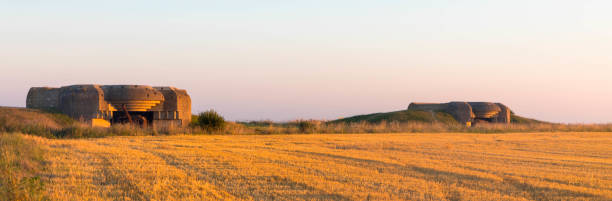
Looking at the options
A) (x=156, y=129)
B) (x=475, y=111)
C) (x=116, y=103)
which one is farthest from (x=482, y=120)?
(x=116, y=103)

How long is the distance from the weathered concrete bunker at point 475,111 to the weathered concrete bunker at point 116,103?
2374 centimetres

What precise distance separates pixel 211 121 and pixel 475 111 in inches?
1046

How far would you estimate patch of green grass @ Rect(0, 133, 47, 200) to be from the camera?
6.94 metres

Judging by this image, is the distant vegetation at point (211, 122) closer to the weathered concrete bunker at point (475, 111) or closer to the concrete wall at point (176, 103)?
the concrete wall at point (176, 103)

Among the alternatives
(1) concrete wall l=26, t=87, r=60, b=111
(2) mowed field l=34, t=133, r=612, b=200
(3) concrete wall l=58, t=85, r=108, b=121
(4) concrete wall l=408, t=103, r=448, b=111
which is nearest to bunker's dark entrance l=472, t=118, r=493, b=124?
(4) concrete wall l=408, t=103, r=448, b=111

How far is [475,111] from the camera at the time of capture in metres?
44.0

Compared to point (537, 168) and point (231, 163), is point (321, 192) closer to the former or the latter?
point (231, 163)

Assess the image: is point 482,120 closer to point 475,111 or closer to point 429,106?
point 475,111

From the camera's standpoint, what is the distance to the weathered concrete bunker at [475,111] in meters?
42.6

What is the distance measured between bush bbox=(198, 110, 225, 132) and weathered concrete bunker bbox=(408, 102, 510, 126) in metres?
23.4

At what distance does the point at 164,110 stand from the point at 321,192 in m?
21.1

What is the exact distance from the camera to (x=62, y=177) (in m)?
9.22

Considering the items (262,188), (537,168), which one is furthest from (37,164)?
(537,168)

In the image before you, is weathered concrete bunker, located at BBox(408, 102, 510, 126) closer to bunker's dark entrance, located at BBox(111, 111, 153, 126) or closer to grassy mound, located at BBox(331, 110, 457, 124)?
grassy mound, located at BBox(331, 110, 457, 124)
